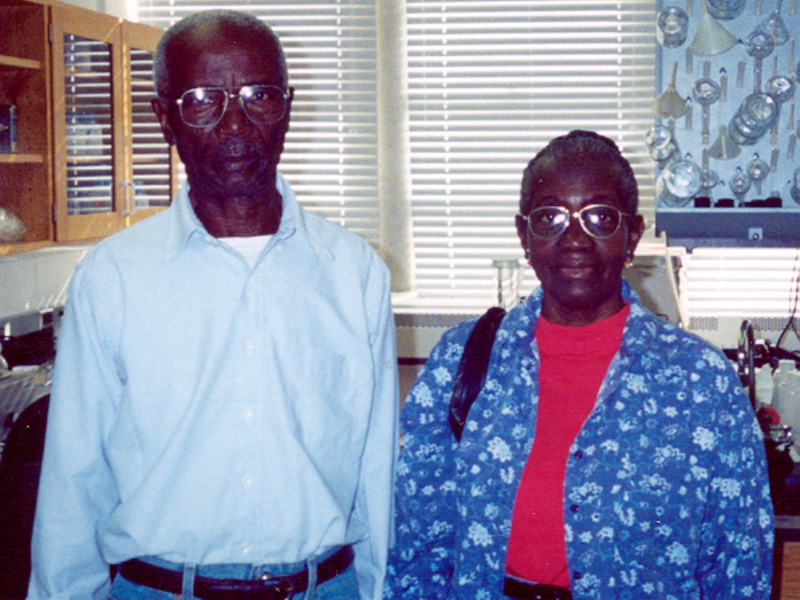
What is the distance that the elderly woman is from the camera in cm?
119

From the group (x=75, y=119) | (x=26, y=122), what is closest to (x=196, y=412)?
(x=26, y=122)

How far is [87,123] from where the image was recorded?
298cm

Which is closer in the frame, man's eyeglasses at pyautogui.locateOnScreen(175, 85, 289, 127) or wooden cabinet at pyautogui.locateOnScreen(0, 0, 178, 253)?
man's eyeglasses at pyautogui.locateOnScreen(175, 85, 289, 127)

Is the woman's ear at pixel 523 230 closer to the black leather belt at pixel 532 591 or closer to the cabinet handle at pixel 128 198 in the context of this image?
the black leather belt at pixel 532 591

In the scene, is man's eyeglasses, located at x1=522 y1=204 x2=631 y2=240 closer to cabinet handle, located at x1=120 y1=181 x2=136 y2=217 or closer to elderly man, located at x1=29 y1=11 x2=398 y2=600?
elderly man, located at x1=29 y1=11 x2=398 y2=600

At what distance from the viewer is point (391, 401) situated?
1.38 m

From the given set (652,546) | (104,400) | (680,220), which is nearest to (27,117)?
(104,400)

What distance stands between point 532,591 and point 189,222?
2.28 feet

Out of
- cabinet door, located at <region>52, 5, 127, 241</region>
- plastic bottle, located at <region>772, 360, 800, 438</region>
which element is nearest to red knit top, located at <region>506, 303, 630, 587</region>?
plastic bottle, located at <region>772, 360, 800, 438</region>

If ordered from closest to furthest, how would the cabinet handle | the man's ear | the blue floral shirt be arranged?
the blue floral shirt, the man's ear, the cabinet handle

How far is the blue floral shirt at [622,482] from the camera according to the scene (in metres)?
1.18

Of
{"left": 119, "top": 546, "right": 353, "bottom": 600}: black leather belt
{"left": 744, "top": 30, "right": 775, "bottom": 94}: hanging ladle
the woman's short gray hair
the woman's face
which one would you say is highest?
{"left": 744, "top": 30, "right": 775, "bottom": 94}: hanging ladle

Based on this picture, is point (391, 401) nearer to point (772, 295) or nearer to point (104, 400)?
point (104, 400)

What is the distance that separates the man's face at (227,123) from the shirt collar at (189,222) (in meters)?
0.06
